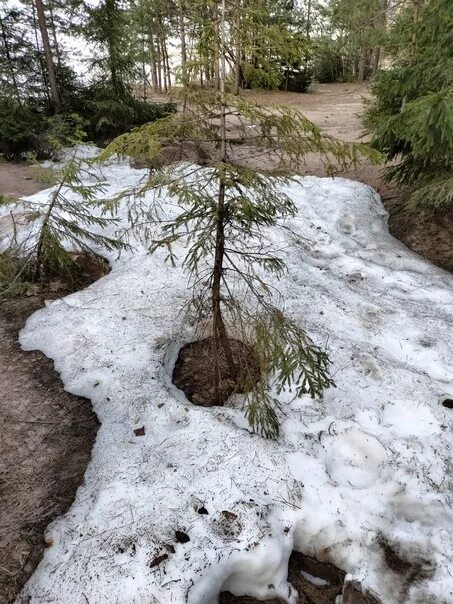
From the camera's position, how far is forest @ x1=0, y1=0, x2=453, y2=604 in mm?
2596

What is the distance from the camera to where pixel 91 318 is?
16.5ft

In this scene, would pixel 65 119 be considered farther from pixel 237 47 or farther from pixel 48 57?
pixel 237 47

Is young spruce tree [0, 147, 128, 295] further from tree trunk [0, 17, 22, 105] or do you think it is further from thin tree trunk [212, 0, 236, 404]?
tree trunk [0, 17, 22, 105]

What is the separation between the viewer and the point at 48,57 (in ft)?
40.3

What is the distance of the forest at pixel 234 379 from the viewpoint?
2.60 meters

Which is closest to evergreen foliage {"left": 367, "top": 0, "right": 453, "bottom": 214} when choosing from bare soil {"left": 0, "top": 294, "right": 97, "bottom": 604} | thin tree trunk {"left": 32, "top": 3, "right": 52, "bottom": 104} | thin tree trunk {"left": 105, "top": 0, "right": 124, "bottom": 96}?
bare soil {"left": 0, "top": 294, "right": 97, "bottom": 604}

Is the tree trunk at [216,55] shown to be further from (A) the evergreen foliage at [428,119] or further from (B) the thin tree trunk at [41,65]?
(B) the thin tree trunk at [41,65]

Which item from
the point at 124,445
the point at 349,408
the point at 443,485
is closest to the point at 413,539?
the point at 443,485

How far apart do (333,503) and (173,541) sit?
1228mm

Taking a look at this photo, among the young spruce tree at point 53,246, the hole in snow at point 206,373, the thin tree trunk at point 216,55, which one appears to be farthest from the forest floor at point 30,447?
the thin tree trunk at point 216,55

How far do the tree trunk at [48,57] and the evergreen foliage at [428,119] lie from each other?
10253 mm


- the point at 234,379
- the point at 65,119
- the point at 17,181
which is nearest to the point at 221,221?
the point at 234,379

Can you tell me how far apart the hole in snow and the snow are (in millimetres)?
162

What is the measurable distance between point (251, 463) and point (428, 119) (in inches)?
213
